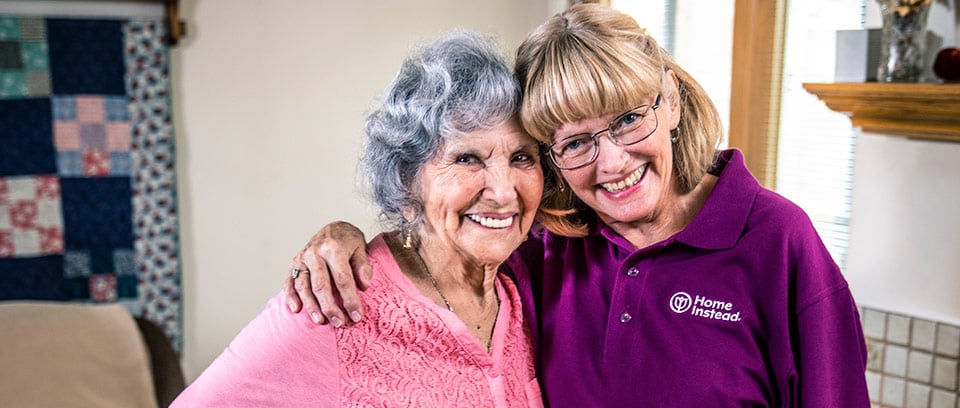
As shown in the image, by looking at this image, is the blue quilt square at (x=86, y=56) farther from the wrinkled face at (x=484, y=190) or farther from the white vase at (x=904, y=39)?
the white vase at (x=904, y=39)

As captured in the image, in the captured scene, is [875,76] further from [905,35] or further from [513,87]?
[513,87]

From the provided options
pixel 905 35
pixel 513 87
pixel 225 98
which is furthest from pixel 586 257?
pixel 225 98

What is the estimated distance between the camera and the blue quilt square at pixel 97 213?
3.11 meters

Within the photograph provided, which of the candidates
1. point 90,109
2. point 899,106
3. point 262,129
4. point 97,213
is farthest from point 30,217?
point 899,106

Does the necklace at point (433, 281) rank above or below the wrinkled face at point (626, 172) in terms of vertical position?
below

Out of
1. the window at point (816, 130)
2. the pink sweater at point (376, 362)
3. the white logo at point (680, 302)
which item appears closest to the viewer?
the pink sweater at point (376, 362)

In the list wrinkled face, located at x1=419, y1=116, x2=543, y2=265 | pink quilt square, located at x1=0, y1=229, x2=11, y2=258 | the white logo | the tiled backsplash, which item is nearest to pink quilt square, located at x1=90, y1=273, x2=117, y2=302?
pink quilt square, located at x1=0, y1=229, x2=11, y2=258

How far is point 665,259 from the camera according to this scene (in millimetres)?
1410

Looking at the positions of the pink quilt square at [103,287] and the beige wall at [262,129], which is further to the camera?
the beige wall at [262,129]

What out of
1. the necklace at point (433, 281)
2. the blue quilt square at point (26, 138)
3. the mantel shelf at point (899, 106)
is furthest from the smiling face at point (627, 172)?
the blue quilt square at point (26, 138)

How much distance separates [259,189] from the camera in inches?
137

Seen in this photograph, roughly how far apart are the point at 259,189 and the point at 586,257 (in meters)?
2.25

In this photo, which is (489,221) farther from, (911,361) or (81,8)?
(81,8)

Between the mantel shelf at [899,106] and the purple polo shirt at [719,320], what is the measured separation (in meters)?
0.83
